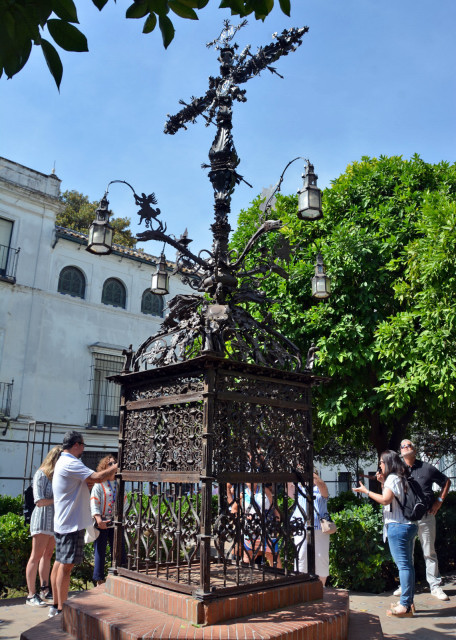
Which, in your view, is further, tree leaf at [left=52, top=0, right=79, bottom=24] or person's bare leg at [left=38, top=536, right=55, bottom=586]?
person's bare leg at [left=38, top=536, right=55, bottom=586]

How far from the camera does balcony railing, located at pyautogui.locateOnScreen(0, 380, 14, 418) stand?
1706 cm

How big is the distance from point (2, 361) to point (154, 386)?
46.5 feet

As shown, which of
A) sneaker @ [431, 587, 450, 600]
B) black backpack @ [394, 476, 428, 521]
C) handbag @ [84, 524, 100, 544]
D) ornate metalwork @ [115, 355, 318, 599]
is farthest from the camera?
sneaker @ [431, 587, 450, 600]

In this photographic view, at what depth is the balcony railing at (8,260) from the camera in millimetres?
17891

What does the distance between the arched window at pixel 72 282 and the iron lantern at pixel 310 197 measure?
613 inches

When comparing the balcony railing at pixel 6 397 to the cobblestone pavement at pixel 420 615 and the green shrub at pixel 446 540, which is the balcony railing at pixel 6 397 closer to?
the cobblestone pavement at pixel 420 615

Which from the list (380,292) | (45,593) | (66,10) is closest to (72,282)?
(380,292)

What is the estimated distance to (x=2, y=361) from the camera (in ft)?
56.9

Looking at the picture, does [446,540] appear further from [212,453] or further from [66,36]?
[66,36]

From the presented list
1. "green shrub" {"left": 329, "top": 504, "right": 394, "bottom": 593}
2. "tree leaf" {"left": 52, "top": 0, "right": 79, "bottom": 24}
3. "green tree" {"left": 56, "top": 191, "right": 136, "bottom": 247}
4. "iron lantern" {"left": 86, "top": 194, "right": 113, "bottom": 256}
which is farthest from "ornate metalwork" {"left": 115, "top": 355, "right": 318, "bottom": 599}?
"green tree" {"left": 56, "top": 191, "right": 136, "bottom": 247}

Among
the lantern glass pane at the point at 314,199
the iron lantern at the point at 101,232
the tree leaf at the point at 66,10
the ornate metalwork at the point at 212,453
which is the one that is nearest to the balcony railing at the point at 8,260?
the iron lantern at the point at 101,232

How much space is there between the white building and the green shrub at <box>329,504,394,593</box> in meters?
10.7

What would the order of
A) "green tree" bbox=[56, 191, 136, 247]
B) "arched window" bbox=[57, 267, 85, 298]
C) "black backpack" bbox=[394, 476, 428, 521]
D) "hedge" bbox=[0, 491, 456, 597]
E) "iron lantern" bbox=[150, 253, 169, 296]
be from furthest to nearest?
"green tree" bbox=[56, 191, 136, 247], "arched window" bbox=[57, 267, 85, 298], "hedge" bbox=[0, 491, 456, 597], "iron lantern" bbox=[150, 253, 169, 296], "black backpack" bbox=[394, 476, 428, 521]

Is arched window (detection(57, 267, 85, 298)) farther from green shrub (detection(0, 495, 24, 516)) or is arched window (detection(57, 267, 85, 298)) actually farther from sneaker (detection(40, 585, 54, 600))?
sneaker (detection(40, 585, 54, 600))
